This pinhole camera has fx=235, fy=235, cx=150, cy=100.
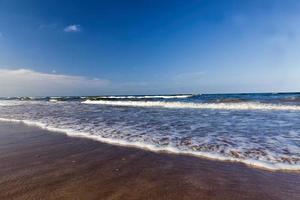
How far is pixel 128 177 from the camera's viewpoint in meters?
3.46

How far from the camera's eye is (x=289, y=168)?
151 inches

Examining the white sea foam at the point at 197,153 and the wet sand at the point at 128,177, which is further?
the white sea foam at the point at 197,153

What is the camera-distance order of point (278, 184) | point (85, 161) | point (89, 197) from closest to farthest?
point (89, 197)
point (278, 184)
point (85, 161)

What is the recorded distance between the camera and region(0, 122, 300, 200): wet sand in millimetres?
2875

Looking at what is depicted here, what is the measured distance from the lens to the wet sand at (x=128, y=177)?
2875 millimetres

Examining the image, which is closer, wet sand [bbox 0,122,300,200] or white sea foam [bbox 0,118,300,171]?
wet sand [bbox 0,122,300,200]

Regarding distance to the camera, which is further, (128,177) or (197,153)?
(197,153)

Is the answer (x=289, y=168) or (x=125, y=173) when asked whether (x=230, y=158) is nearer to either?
(x=289, y=168)

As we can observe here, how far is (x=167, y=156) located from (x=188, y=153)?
1.58 feet

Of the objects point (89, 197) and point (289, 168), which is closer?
point (89, 197)

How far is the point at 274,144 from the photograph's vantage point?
5395 mm

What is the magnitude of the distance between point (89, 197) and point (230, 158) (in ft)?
9.10

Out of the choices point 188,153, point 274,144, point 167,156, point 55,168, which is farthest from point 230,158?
point 55,168

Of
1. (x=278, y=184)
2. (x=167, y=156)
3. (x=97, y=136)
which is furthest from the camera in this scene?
(x=97, y=136)
